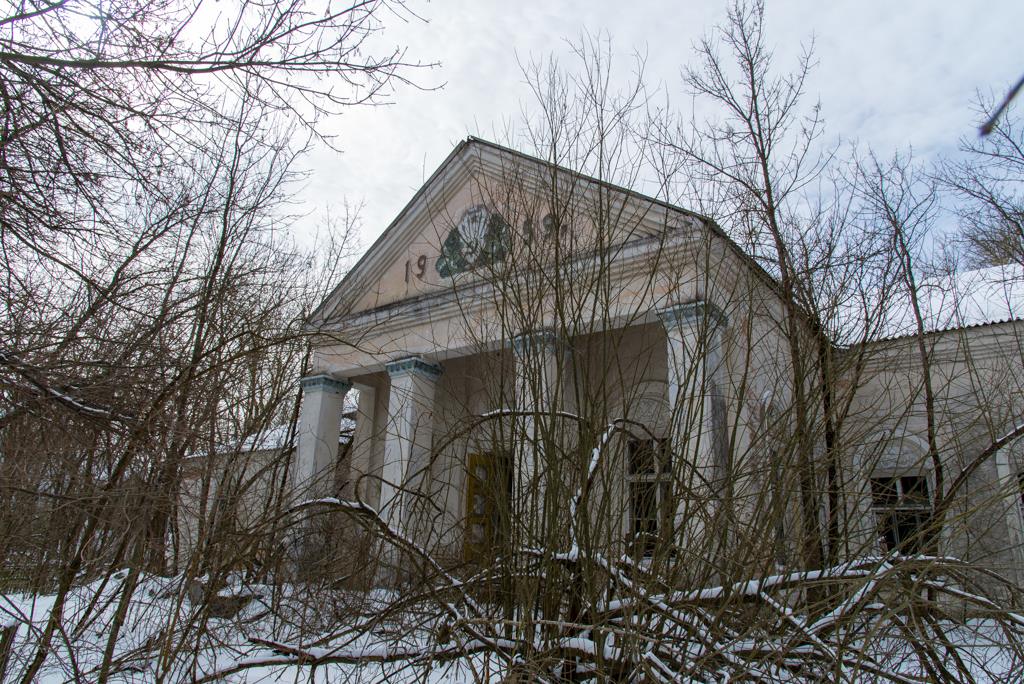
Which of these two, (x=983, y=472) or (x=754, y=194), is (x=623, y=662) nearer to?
(x=754, y=194)

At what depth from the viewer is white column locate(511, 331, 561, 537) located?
11.2ft

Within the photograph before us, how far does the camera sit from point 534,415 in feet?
11.1

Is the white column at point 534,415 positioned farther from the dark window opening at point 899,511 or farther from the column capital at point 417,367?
the column capital at point 417,367

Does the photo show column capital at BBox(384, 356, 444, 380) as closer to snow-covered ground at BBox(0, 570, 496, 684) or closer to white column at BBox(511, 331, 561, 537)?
snow-covered ground at BBox(0, 570, 496, 684)

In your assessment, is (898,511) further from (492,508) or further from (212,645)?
(212,645)

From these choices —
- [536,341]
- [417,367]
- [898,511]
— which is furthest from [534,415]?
[417,367]

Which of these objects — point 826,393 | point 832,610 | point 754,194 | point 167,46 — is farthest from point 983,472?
point 167,46

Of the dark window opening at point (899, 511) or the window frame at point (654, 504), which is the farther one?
the dark window opening at point (899, 511)

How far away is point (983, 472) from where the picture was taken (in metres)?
10.0

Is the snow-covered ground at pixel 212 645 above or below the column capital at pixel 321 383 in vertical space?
below

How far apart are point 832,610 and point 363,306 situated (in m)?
10.8

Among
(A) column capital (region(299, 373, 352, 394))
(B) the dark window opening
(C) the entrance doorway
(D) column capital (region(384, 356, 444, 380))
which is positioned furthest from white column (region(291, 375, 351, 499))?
(B) the dark window opening

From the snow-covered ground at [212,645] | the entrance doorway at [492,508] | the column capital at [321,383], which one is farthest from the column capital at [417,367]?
the entrance doorway at [492,508]

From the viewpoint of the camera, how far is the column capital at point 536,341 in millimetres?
3498
